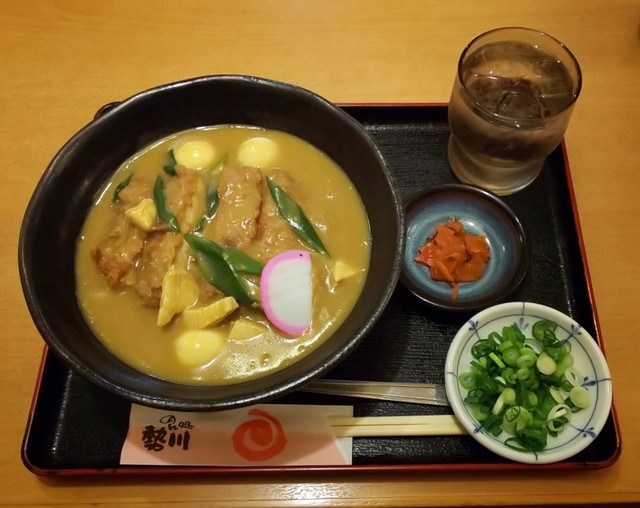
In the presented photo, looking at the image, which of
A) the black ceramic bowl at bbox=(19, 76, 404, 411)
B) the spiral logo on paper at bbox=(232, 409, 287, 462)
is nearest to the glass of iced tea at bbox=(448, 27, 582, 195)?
the black ceramic bowl at bbox=(19, 76, 404, 411)

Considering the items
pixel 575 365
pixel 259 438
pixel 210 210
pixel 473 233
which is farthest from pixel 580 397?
pixel 210 210

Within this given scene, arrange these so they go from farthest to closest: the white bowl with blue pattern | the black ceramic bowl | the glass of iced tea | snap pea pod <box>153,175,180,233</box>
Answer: the glass of iced tea < snap pea pod <box>153,175,180,233</box> < the white bowl with blue pattern < the black ceramic bowl

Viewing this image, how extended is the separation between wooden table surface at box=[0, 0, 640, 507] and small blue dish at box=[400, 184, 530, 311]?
0.31 m

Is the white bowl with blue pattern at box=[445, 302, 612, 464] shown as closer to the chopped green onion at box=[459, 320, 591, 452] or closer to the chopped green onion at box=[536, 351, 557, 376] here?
the chopped green onion at box=[459, 320, 591, 452]

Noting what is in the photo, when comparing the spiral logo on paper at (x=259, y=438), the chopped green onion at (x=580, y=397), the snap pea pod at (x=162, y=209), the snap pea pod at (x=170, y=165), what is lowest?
the chopped green onion at (x=580, y=397)

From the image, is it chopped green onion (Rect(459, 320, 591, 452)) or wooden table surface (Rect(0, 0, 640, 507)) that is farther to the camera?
wooden table surface (Rect(0, 0, 640, 507))

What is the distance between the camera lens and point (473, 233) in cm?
190

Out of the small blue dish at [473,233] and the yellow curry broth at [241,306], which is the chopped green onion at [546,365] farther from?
the yellow curry broth at [241,306]

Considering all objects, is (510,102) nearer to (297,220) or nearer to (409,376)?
(297,220)

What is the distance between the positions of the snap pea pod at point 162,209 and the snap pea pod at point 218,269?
2.8 inches

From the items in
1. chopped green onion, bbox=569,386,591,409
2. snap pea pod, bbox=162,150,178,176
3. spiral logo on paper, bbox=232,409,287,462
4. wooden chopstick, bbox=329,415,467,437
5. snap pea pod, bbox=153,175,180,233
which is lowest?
chopped green onion, bbox=569,386,591,409

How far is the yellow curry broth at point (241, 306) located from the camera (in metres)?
1.52

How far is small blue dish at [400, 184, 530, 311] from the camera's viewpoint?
5.62ft

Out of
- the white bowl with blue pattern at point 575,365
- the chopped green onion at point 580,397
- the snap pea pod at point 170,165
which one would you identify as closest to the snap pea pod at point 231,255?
the snap pea pod at point 170,165
